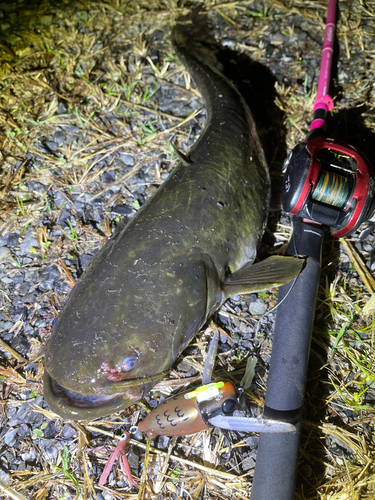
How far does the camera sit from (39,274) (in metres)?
2.79

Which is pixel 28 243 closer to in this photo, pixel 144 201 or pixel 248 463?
pixel 144 201

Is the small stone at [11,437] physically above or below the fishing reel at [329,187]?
below

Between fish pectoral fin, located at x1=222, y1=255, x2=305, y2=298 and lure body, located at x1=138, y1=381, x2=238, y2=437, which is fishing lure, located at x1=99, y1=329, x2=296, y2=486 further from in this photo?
fish pectoral fin, located at x1=222, y1=255, x2=305, y2=298

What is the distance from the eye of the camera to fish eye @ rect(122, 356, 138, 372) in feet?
6.05

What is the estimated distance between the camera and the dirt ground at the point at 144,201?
2.20 metres

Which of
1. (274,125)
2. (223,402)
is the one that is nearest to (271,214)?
(274,125)

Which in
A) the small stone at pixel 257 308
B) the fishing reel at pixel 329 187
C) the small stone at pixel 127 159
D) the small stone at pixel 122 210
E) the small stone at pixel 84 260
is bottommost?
the small stone at pixel 257 308

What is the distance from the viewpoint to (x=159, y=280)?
78.9 inches

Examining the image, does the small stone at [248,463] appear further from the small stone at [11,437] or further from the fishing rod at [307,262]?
the small stone at [11,437]

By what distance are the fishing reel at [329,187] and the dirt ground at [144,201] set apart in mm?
500

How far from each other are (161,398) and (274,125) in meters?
2.43

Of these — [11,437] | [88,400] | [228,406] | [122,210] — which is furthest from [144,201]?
[11,437]

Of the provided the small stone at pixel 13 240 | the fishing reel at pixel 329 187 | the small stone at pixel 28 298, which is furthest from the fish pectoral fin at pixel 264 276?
the small stone at pixel 13 240

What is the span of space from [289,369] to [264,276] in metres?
0.55
